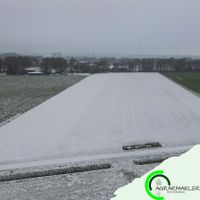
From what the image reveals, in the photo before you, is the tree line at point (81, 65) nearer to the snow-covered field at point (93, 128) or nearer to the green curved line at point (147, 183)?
the snow-covered field at point (93, 128)

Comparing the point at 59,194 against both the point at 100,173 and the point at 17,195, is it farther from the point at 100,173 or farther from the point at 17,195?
the point at 100,173

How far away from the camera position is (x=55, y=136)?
24.3 ft

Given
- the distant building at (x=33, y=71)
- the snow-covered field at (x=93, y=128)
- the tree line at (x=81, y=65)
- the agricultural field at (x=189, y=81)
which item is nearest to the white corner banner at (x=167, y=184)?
the snow-covered field at (x=93, y=128)

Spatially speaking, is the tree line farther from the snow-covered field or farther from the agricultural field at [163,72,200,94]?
the snow-covered field

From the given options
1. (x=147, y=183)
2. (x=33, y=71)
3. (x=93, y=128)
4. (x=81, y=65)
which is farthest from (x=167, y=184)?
(x=81, y=65)

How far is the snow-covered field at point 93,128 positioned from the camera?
250 inches

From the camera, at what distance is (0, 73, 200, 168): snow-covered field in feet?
20.8

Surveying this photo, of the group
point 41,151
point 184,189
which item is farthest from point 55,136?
point 184,189

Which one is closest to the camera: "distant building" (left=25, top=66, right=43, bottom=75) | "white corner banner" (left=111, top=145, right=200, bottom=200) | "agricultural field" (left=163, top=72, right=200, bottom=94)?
"white corner banner" (left=111, top=145, right=200, bottom=200)

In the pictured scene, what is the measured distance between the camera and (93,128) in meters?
8.16

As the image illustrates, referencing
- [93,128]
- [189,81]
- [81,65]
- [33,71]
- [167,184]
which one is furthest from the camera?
[81,65]

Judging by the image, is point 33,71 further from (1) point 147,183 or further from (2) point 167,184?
(2) point 167,184

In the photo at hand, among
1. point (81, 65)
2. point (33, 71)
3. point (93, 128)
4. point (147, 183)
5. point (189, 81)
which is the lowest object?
point (147, 183)

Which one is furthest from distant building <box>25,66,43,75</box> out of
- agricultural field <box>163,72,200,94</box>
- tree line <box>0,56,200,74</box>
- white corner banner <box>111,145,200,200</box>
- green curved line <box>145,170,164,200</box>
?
Answer: green curved line <box>145,170,164,200</box>
